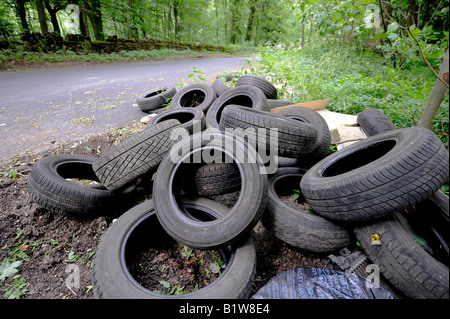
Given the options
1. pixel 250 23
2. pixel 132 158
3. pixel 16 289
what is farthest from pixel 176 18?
pixel 16 289

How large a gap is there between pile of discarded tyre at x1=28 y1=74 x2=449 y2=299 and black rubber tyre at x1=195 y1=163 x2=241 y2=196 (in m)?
0.01

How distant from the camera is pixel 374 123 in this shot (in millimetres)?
2816

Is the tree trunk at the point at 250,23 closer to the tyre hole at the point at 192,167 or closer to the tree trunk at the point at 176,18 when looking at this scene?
the tree trunk at the point at 176,18

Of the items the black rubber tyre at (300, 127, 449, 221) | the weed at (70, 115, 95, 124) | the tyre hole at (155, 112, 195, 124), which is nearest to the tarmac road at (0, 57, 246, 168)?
the weed at (70, 115, 95, 124)

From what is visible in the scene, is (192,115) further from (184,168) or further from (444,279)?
(444,279)

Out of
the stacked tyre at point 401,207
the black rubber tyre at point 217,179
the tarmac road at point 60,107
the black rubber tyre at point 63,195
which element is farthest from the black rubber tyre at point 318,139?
the tarmac road at point 60,107

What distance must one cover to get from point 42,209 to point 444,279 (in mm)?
3316

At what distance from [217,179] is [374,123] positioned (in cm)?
217

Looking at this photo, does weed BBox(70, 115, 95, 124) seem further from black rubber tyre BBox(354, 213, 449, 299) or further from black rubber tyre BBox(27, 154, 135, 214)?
black rubber tyre BBox(354, 213, 449, 299)

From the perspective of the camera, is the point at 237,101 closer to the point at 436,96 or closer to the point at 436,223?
the point at 436,96

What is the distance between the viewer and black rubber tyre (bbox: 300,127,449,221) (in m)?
1.51

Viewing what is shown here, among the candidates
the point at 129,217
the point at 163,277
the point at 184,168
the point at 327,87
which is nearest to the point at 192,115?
the point at 184,168

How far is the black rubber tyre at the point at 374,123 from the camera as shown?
2.71 meters

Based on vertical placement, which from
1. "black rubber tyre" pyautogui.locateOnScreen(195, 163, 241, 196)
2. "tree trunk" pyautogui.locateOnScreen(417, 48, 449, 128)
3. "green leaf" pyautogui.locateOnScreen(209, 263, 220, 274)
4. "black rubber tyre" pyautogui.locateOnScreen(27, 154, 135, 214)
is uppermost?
"tree trunk" pyautogui.locateOnScreen(417, 48, 449, 128)
